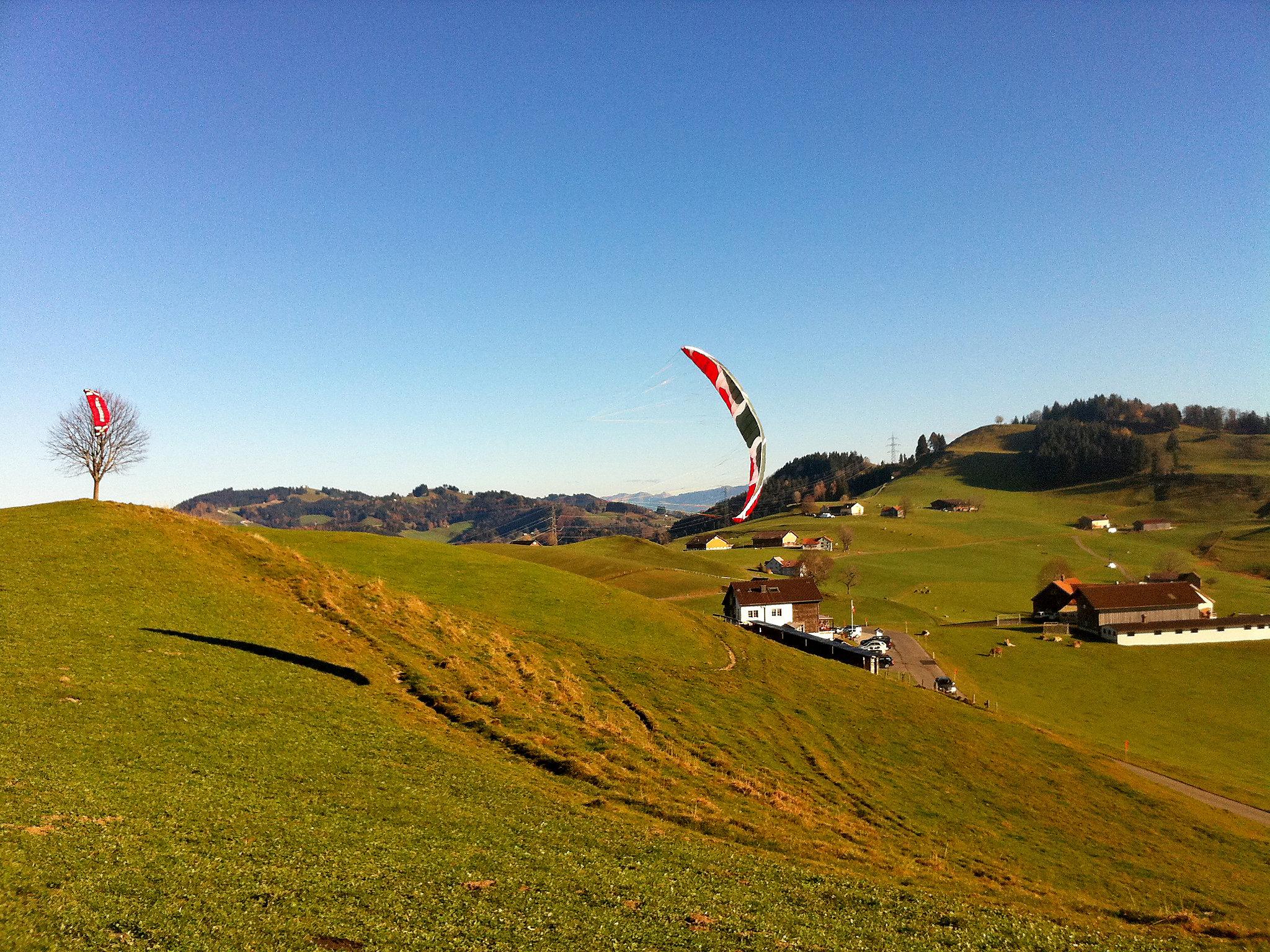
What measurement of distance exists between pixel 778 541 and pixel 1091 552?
82.3 metres

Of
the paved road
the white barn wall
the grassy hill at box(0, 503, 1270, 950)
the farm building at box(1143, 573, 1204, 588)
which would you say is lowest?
the white barn wall

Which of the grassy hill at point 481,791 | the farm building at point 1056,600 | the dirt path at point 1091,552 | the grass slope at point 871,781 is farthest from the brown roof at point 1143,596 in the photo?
the grass slope at point 871,781

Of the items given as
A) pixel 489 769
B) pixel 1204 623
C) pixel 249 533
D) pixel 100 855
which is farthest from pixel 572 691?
pixel 1204 623

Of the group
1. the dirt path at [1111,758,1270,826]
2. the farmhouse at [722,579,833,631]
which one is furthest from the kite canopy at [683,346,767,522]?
the farmhouse at [722,579,833,631]

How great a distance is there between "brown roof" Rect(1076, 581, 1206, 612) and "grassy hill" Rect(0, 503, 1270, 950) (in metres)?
65.8

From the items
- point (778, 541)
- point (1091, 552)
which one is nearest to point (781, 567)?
point (778, 541)

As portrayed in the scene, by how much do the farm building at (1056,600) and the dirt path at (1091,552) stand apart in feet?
154

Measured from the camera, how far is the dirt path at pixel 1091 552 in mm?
148750

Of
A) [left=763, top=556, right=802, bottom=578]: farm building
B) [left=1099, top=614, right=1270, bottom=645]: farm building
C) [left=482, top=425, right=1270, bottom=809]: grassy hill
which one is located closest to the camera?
[left=482, top=425, right=1270, bottom=809]: grassy hill

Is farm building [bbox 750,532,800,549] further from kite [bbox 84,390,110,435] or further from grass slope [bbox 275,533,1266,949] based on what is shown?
kite [bbox 84,390,110,435]

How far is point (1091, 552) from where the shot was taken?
175 metres

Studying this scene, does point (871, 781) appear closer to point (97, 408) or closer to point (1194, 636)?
point (97, 408)

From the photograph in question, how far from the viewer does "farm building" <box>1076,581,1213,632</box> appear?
320 feet

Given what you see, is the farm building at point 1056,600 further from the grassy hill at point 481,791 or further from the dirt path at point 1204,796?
the grassy hill at point 481,791
